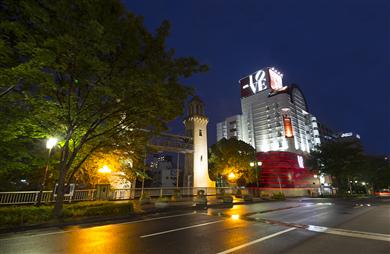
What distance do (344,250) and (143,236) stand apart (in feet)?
20.0

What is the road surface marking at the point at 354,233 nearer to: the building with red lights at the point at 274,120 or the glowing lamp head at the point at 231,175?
the glowing lamp head at the point at 231,175

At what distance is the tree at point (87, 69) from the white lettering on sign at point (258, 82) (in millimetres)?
82650

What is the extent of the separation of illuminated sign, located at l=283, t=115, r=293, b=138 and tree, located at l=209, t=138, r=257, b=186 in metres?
37.2

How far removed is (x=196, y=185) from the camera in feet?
113

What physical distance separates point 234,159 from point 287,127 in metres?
43.1

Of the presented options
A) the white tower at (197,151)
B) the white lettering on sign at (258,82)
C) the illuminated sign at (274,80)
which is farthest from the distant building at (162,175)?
the illuminated sign at (274,80)

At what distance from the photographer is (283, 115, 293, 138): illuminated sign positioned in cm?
7194

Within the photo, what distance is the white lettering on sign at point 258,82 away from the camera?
292ft

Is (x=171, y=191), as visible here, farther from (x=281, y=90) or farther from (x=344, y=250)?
(x=281, y=90)

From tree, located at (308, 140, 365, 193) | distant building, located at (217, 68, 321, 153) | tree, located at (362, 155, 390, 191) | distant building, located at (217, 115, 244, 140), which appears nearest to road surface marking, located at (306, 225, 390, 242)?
tree, located at (308, 140, 365, 193)

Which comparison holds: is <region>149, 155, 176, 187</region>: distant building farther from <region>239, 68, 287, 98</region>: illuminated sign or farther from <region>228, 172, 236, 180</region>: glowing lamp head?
<region>239, 68, 287, 98</region>: illuminated sign

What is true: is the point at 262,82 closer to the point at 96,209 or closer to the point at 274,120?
the point at 274,120

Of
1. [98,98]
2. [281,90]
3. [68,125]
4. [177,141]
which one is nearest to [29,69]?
[98,98]

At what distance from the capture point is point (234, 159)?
3844 cm
